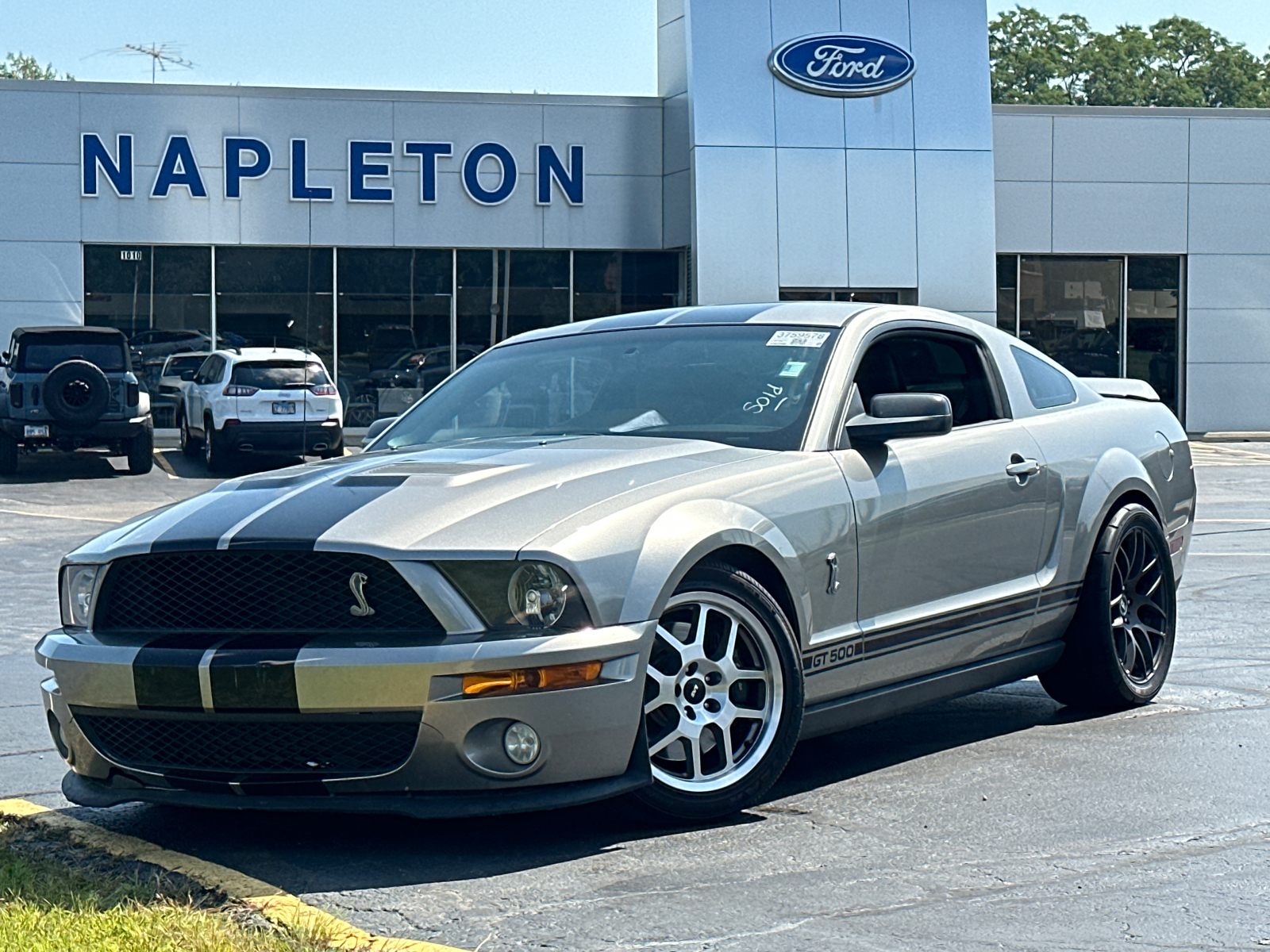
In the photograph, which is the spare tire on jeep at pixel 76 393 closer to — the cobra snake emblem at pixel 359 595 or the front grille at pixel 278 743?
the front grille at pixel 278 743

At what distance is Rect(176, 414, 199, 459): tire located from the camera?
24.3 metres

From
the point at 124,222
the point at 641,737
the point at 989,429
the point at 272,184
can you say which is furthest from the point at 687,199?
the point at 641,737

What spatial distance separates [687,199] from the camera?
2862 centimetres

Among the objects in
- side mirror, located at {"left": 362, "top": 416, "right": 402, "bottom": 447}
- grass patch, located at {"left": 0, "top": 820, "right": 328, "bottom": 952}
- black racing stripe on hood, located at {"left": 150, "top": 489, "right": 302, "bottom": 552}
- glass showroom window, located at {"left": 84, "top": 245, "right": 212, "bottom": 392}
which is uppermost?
glass showroom window, located at {"left": 84, "top": 245, "right": 212, "bottom": 392}

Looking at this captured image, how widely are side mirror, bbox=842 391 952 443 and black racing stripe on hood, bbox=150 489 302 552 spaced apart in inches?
71.8

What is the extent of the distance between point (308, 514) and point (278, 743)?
61 cm

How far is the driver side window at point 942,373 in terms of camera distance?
6160mm

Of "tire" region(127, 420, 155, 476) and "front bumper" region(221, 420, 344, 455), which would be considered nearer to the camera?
"tire" region(127, 420, 155, 476)

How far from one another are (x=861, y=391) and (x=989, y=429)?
0.48 metres

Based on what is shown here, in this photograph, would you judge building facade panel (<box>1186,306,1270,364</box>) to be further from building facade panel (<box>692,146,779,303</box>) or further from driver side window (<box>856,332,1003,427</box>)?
driver side window (<box>856,332,1003,427</box>)

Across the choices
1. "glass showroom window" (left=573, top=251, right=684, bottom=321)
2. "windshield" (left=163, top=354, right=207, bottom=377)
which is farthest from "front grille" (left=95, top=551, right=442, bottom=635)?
"glass showroom window" (left=573, top=251, right=684, bottom=321)

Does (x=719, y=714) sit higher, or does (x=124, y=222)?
(x=124, y=222)

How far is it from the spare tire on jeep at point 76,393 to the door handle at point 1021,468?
1635 centimetres

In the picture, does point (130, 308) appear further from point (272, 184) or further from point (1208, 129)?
point (1208, 129)
